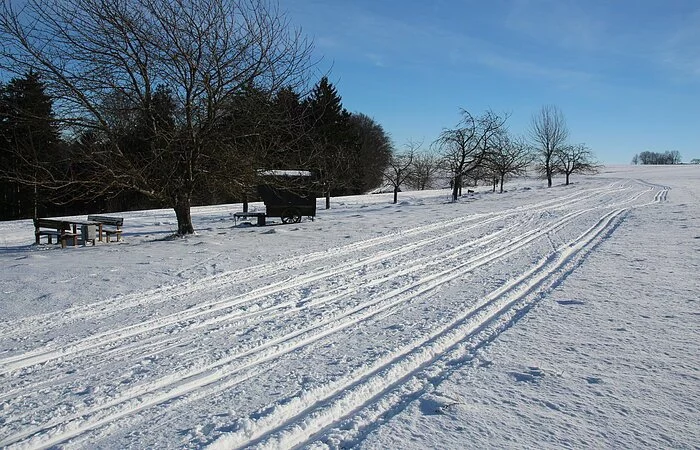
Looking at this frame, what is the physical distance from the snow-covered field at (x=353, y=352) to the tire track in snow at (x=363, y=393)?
0.05ft

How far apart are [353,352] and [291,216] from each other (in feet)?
47.4

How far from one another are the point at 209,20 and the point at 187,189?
433cm

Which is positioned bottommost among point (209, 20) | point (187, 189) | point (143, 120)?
point (187, 189)

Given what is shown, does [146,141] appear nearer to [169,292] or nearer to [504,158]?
[169,292]

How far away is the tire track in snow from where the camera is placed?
2986mm

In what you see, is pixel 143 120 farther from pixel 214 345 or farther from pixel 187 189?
pixel 214 345

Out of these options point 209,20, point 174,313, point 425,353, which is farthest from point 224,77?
point 425,353

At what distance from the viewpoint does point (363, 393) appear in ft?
11.6

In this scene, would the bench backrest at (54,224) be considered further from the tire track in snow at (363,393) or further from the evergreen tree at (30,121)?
the tire track in snow at (363,393)

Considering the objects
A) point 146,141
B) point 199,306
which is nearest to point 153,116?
point 146,141

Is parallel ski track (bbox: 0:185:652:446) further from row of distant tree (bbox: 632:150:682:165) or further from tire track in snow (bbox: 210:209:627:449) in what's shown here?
row of distant tree (bbox: 632:150:682:165)

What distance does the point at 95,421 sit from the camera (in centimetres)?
321

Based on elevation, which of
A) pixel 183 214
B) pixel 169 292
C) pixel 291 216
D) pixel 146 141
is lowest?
pixel 169 292

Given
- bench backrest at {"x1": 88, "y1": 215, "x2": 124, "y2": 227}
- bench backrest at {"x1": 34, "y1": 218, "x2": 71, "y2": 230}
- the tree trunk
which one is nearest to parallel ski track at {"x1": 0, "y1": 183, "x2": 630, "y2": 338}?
the tree trunk
